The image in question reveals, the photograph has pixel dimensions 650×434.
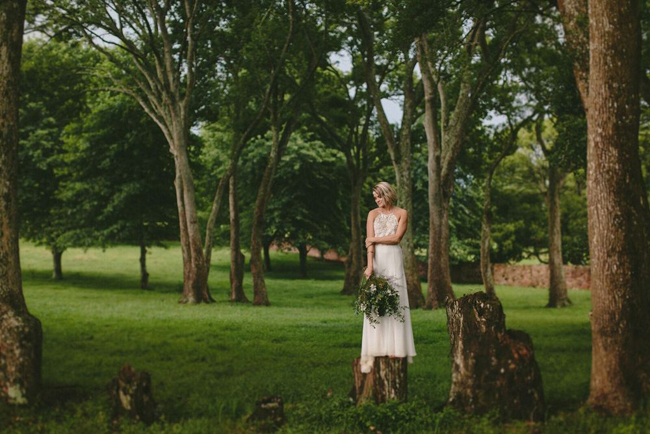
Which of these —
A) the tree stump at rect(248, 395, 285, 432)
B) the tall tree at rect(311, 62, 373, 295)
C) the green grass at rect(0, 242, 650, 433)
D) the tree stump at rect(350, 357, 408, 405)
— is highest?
the tall tree at rect(311, 62, 373, 295)

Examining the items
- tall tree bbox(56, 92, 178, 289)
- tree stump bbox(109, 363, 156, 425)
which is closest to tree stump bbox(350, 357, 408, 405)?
tree stump bbox(109, 363, 156, 425)

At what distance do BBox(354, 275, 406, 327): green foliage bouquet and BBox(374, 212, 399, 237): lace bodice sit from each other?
613mm

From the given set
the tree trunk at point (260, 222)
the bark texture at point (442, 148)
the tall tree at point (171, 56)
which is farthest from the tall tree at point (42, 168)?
the bark texture at point (442, 148)

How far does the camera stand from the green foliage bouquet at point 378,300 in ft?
26.5

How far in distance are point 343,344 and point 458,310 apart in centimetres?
754

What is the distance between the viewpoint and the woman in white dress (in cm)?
812

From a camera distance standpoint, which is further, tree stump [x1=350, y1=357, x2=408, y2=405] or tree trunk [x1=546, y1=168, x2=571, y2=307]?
tree trunk [x1=546, y1=168, x2=571, y2=307]

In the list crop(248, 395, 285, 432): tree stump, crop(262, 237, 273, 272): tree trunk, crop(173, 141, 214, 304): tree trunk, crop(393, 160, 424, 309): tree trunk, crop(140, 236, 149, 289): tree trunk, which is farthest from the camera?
crop(262, 237, 273, 272): tree trunk

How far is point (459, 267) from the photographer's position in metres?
56.3

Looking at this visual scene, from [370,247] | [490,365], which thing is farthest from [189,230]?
[490,365]

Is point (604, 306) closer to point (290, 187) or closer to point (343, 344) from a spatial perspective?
point (343, 344)

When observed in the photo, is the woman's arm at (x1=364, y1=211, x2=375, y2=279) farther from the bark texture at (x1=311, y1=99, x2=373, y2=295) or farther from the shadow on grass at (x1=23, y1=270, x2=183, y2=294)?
the shadow on grass at (x1=23, y1=270, x2=183, y2=294)

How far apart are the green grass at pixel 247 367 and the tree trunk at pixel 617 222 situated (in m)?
0.64

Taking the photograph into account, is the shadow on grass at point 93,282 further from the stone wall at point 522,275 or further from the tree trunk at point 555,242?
the stone wall at point 522,275
